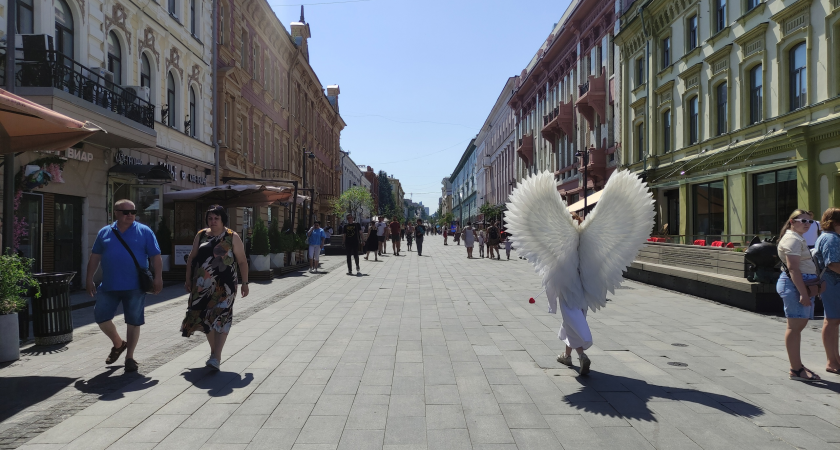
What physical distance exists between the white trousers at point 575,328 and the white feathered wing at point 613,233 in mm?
82

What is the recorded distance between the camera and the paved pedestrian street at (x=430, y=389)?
3.89 m

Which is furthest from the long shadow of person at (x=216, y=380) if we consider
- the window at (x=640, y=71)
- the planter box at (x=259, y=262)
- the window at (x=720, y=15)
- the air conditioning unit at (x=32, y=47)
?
the window at (x=640, y=71)

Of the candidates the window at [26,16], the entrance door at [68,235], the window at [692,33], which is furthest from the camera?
the window at [692,33]

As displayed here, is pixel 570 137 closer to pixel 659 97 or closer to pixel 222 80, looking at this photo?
pixel 659 97

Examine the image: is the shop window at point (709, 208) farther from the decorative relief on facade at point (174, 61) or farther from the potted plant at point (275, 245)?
the decorative relief on facade at point (174, 61)

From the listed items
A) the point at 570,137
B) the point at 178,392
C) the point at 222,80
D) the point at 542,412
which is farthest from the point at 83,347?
the point at 570,137

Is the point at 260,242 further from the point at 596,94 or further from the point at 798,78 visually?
the point at 596,94

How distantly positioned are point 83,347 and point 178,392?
268cm

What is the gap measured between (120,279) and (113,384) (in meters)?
1.02

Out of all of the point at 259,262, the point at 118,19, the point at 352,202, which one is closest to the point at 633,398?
the point at 259,262

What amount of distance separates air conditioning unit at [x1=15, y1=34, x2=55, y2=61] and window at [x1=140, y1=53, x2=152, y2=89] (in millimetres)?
5721

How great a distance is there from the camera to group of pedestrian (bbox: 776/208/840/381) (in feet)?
17.2

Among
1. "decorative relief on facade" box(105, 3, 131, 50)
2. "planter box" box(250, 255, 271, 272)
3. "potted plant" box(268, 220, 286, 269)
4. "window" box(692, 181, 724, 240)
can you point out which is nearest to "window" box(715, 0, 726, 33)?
"window" box(692, 181, 724, 240)

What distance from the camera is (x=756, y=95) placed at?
58.0 ft
